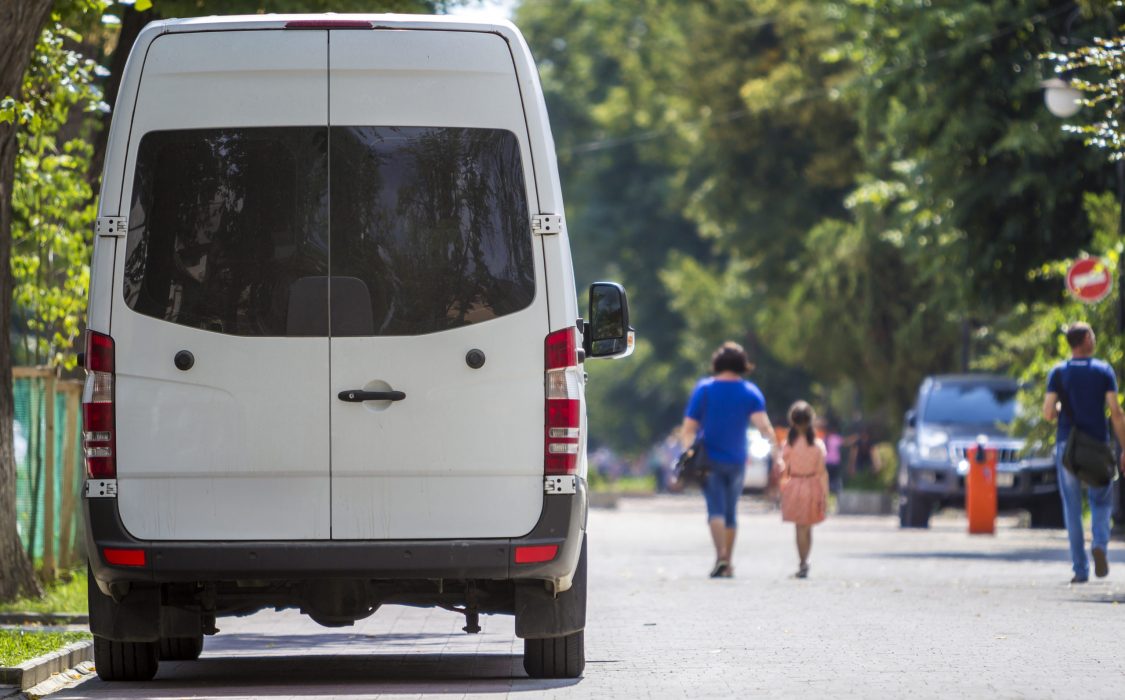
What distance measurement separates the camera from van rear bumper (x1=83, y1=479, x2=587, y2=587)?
8.63 m

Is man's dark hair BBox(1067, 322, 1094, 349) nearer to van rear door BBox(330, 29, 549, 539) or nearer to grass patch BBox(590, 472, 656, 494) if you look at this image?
van rear door BBox(330, 29, 549, 539)

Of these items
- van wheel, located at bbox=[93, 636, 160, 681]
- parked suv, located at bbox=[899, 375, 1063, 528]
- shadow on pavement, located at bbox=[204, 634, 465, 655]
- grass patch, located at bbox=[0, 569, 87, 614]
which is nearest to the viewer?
van wheel, located at bbox=[93, 636, 160, 681]

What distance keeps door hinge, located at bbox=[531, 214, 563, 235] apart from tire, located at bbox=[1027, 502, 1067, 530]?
18.8 m

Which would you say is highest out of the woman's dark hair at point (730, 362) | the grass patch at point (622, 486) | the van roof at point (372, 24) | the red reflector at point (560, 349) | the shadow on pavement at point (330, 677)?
the van roof at point (372, 24)


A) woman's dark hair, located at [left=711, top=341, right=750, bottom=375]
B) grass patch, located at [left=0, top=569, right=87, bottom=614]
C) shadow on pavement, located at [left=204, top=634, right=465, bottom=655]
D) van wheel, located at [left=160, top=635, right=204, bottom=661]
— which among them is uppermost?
woman's dark hair, located at [left=711, top=341, right=750, bottom=375]

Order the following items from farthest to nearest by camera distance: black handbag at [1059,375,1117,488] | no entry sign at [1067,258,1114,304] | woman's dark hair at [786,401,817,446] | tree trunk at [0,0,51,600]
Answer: no entry sign at [1067,258,1114,304]
woman's dark hair at [786,401,817,446]
black handbag at [1059,375,1117,488]
tree trunk at [0,0,51,600]

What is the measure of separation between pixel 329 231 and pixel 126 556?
59.9 inches

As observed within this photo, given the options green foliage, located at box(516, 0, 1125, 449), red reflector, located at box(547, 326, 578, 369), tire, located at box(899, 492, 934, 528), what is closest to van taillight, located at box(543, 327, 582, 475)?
red reflector, located at box(547, 326, 578, 369)

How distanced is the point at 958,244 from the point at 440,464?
15.9 meters

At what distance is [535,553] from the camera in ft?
28.5

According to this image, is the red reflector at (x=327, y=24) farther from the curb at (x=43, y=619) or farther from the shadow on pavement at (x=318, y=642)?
the curb at (x=43, y=619)

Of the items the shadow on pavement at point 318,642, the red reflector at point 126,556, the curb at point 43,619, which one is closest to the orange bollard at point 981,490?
the shadow on pavement at point 318,642

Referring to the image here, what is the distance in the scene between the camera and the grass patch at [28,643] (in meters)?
10.0

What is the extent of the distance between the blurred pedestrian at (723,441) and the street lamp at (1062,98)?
5508mm
